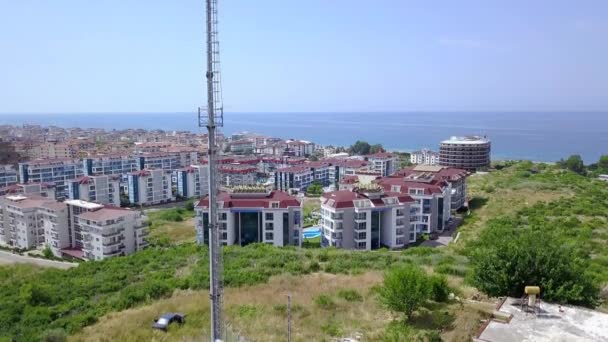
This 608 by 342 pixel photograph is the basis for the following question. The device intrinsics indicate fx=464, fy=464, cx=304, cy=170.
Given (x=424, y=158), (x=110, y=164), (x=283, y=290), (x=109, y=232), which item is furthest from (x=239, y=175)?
(x=283, y=290)

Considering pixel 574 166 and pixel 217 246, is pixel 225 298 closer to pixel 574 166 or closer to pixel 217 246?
pixel 217 246

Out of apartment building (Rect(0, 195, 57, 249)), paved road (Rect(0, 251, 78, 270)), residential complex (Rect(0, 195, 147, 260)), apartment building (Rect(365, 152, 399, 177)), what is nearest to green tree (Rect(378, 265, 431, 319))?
residential complex (Rect(0, 195, 147, 260))

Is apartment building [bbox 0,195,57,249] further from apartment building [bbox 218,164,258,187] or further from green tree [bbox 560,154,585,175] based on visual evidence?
green tree [bbox 560,154,585,175]

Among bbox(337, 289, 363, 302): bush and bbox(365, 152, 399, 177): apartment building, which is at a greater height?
bbox(337, 289, 363, 302): bush

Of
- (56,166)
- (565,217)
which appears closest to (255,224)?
(565,217)

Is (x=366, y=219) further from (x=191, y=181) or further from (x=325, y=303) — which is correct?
(x=191, y=181)
